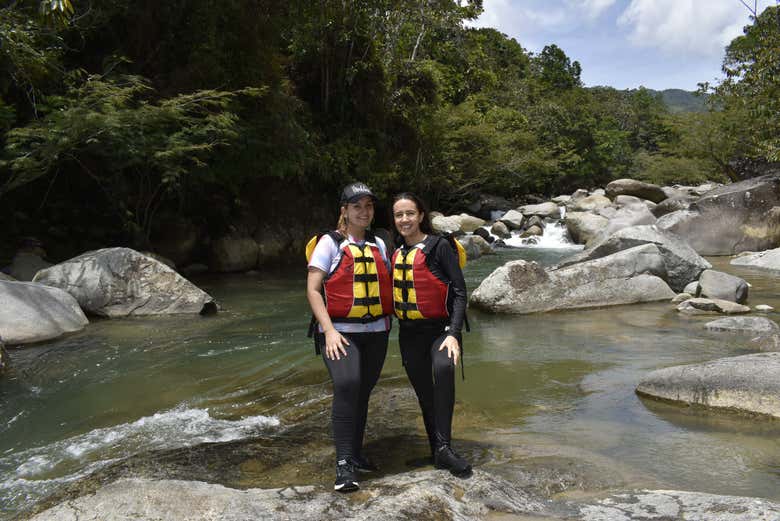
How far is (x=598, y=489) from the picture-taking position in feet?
11.1

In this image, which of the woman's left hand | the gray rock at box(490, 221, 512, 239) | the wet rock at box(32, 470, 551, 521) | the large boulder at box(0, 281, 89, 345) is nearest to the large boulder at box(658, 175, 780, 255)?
the gray rock at box(490, 221, 512, 239)

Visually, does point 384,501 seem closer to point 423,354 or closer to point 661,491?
point 423,354

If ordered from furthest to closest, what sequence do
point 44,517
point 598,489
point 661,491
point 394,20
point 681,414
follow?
point 394,20 < point 681,414 < point 598,489 < point 661,491 < point 44,517

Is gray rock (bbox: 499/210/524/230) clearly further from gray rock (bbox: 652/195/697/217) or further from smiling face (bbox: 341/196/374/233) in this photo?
smiling face (bbox: 341/196/374/233)

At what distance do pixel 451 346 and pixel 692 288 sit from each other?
320 inches

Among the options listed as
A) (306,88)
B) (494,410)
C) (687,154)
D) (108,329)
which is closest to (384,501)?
(494,410)

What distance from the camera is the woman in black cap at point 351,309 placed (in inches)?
127

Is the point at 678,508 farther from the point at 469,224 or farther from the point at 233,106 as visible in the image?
the point at 469,224

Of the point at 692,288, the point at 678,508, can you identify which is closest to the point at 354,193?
the point at 678,508

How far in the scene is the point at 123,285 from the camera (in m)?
9.70

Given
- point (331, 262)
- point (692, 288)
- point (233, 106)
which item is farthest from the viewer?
point (233, 106)

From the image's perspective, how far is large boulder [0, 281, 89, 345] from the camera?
7594 millimetres

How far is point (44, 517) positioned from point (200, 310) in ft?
24.0

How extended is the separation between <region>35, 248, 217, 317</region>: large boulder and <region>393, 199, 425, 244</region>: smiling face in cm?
708
